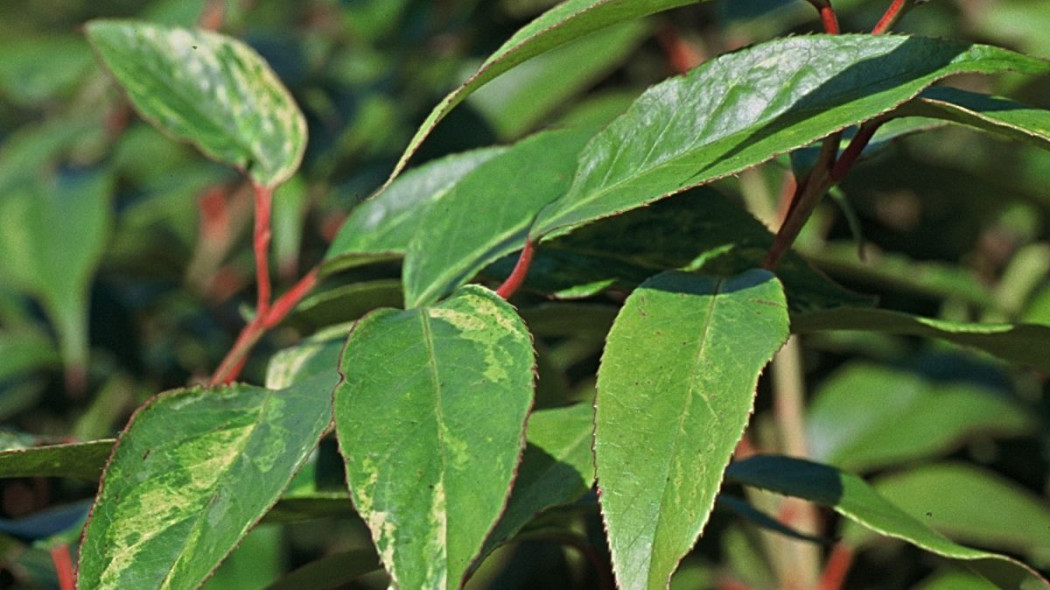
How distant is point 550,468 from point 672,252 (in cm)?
11

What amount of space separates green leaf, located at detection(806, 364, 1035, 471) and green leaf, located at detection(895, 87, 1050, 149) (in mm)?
692

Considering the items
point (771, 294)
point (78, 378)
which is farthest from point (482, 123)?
point (771, 294)

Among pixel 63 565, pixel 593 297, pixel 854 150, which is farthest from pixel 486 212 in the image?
pixel 593 297

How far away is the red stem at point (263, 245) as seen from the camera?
2.09 ft

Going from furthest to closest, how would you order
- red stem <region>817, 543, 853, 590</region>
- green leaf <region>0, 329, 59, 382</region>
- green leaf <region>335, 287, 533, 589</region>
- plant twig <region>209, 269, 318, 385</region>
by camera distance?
green leaf <region>0, 329, 59, 382</region>
red stem <region>817, 543, 853, 590</region>
plant twig <region>209, 269, 318, 385</region>
green leaf <region>335, 287, 533, 589</region>

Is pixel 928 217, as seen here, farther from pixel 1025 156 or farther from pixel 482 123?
pixel 482 123

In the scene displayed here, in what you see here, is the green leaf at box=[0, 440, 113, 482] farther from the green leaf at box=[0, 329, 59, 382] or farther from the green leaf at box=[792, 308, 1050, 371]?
the green leaf at box=[0, 329, 59, 382]

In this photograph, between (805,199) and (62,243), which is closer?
(805,199)

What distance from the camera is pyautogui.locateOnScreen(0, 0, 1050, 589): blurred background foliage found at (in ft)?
3.72

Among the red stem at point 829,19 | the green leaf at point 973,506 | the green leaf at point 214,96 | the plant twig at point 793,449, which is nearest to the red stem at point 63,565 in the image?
the green leaf at point 214,96

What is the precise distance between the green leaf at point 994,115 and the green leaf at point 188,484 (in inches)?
9.5

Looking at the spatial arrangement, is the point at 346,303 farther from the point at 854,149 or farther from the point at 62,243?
the point at 62,243

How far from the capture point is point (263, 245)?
2.16ft

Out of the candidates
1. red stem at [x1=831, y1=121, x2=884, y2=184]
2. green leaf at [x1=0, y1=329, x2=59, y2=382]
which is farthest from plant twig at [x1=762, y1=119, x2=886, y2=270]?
green leaf at [x1=0, y1=329, x2=59, y2=382]
